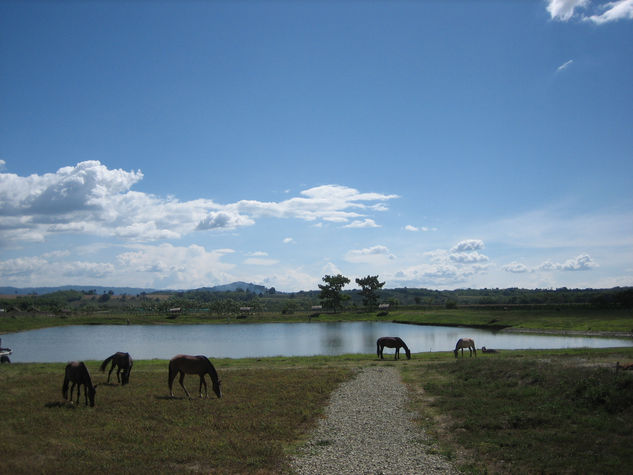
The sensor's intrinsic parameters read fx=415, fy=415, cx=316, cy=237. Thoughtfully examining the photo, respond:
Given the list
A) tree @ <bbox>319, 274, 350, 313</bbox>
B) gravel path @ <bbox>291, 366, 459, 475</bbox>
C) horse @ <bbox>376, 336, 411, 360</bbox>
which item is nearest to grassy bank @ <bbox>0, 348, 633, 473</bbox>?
gravel path @ <bbox>291, 366, 459, 475</bbox>

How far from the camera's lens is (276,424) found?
13.5 m

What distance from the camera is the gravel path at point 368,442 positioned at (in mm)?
10234

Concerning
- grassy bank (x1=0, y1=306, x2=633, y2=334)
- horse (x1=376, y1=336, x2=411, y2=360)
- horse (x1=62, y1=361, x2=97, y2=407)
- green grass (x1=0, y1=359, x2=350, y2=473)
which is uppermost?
horse (x1=62, y1=361, x2=97, y2=407)

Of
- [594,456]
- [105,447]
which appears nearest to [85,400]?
[105,447]

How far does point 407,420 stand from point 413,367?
Answer: 46.7 feet

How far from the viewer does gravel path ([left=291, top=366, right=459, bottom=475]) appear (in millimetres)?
10234

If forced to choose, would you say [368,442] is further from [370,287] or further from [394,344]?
[370,287]

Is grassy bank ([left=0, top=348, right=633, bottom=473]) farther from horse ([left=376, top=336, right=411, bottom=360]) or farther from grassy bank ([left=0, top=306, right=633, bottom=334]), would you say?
grassy bank ([left=0, top=306, right=633, bottom=334])

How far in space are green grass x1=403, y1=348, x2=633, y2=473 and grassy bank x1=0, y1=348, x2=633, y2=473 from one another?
1.2 inches

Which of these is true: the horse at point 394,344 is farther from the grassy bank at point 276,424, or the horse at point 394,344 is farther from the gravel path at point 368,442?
the gravel path at point 368,442

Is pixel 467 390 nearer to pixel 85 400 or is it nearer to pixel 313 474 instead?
pixel 313 474

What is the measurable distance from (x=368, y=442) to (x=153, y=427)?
6616mm

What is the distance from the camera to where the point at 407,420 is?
14.7m

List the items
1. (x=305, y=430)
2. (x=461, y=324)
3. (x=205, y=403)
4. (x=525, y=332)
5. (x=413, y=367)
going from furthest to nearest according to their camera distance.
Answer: (x=461, y=324) → (x=525, y=332) → (x=413, y=367) → (x=205, y=403) → (x=305, y=430)
